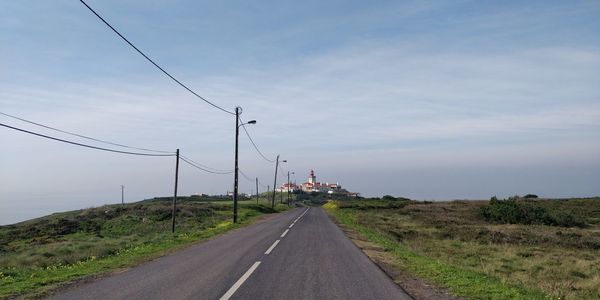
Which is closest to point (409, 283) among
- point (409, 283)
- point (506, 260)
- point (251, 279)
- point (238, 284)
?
point (409, 283)

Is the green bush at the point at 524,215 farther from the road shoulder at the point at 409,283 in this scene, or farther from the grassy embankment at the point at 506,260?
the road shoulder at the point at 409,283

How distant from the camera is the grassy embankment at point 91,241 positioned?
497 inches

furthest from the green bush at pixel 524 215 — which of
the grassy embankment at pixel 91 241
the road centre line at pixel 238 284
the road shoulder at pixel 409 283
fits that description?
the road centre line at pixel 238 284

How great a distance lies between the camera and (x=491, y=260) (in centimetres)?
2255

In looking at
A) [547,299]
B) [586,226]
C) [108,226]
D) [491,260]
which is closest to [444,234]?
[491,260]

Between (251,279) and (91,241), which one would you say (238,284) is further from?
(91,241)

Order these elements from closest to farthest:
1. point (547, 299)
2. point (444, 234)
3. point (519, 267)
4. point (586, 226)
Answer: point (547, 299) < point (519, 267) < point (444, 234) < point (586, 226)

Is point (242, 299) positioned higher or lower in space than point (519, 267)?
higher

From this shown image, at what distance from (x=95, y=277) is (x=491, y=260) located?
18.2m

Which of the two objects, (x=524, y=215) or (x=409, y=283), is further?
(x=524, y=215)

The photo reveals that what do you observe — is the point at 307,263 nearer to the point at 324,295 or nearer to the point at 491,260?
the point at 324,295

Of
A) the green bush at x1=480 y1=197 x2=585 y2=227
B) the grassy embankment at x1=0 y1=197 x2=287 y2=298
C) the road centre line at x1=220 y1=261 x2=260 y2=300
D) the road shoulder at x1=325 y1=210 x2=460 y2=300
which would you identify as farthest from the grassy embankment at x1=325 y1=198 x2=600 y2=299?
the grassy embankment at x1=0 y1=197 x2=287 y2=298

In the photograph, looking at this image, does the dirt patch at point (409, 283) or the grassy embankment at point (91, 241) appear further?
the grassy embankment at point (91, 241)

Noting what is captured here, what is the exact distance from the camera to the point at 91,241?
33.9 meters
